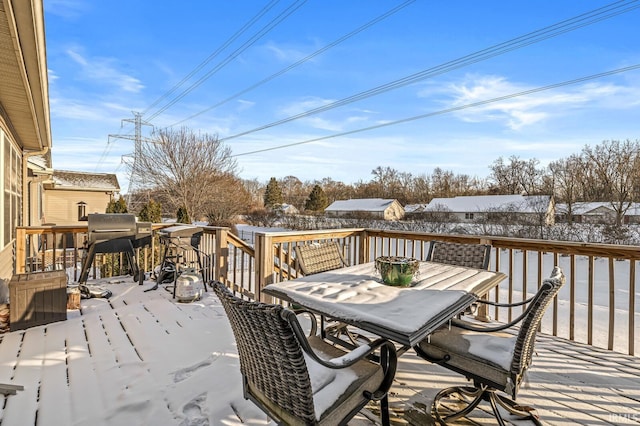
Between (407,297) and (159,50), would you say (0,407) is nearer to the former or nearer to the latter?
(407,297)

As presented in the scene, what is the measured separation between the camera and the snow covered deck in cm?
194

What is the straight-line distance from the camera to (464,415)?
6.25ft

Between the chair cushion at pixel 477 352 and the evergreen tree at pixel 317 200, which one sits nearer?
the chair cushion at pixel 477 352

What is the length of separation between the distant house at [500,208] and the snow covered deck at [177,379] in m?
15.4

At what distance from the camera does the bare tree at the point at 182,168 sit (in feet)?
58.4

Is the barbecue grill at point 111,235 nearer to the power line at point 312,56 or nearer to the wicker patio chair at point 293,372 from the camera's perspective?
the wicker patio chair at point 293,372

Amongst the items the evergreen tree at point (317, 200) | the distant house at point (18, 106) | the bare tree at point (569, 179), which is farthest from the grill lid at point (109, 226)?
the evergreen tree at point (317, 200)

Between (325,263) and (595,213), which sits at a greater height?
(595,213)

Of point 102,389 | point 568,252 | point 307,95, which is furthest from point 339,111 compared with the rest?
point 102,389

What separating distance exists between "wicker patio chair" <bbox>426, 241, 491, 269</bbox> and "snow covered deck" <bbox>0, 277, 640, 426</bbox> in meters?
0.92

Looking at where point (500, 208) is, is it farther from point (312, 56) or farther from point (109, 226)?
point (109, 226)

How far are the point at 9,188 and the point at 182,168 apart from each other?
44.3 feet

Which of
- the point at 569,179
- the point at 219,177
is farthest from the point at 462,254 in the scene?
the point at 569,179

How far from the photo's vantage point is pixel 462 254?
129 inches
